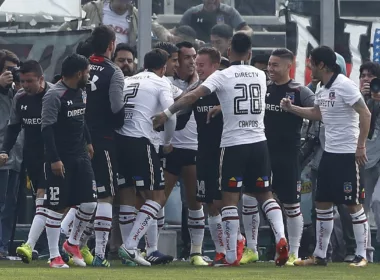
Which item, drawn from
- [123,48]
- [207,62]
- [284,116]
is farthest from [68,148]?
[284,116]

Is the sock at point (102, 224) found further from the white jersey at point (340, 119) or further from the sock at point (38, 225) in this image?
the white jersey at point (340, 119)

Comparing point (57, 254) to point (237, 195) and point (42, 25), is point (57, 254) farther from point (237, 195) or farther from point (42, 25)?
point (42, 25)

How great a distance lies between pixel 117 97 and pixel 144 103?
1.48 ft

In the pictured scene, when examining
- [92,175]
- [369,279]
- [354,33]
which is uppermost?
[354,33]

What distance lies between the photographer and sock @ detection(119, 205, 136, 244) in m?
13.5

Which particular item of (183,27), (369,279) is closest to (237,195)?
(369,279)

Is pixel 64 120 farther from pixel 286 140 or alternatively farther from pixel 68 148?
pixel 286 140

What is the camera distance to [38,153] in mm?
13938

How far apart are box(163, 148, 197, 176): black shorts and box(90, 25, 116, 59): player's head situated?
1.41 metres

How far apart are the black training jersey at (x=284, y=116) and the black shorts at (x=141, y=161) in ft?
4.32

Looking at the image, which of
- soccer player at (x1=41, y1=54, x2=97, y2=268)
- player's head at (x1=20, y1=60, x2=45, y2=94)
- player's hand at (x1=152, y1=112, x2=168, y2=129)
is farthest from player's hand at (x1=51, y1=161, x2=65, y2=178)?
player's head at (x1=20, y1=60, x2=45, y2=94)

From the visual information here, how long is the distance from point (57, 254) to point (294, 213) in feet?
8.42

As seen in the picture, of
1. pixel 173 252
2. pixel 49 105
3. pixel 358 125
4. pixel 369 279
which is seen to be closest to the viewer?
pixel 369 279

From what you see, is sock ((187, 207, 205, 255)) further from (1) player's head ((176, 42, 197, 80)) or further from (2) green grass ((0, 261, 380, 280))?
→ (1) player's head ((176, 42, 197, 80))
